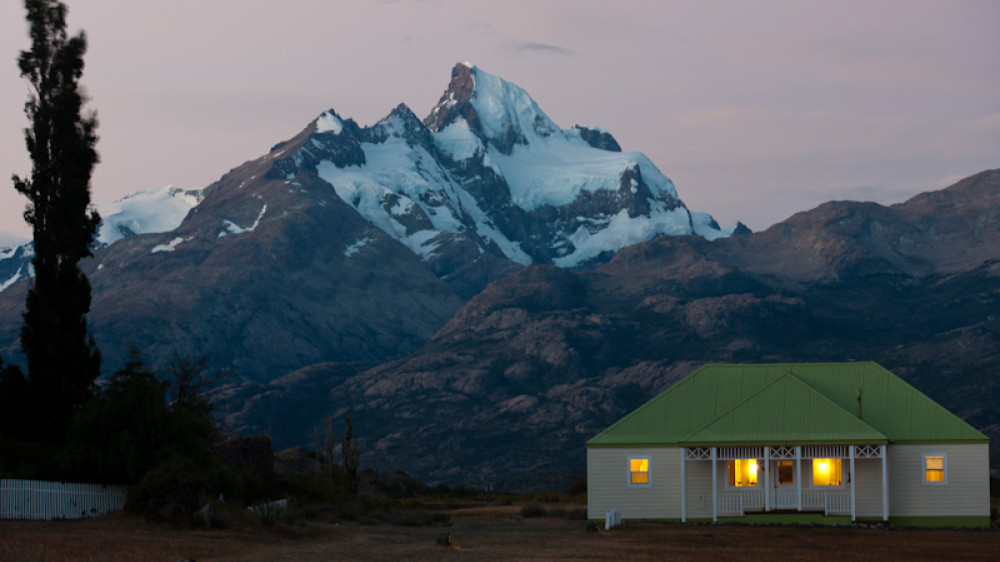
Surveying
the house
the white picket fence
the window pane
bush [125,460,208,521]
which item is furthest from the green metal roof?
the white picket fence

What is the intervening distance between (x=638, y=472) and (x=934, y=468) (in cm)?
1176

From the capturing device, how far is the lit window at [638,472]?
53562 mm

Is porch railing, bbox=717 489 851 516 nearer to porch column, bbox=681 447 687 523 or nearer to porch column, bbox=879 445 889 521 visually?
porch column, bbox=681 447 687 523

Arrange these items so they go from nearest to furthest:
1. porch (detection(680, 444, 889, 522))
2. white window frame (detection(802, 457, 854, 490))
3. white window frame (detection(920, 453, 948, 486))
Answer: porch (detection(680, 444, 889, 522)), white window frame (detection(920, 453, 948, 486)), white window frame (detection(802, 457, 854, 490))

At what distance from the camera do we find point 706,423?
5494cm

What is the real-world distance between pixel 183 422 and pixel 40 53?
15897 millimetres

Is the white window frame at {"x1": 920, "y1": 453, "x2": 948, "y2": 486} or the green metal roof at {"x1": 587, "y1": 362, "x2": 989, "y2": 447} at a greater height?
the green metal roof at {"x1": 587, "y1": 362, "x2": 989, "y2": 447}

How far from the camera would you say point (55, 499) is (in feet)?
125

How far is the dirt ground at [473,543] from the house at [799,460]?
14.0 ft

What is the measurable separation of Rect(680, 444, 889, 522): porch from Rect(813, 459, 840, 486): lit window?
2.2 inches

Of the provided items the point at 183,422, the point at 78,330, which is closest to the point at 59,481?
the point at 183,422

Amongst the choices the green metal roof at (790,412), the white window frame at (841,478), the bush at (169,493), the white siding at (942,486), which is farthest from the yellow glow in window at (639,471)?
the bush at (169,493)

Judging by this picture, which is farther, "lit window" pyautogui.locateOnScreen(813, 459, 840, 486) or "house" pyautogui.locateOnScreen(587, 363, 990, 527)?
"lit window" pyautogui.locateOnScreen(813, 459, 840, 486)

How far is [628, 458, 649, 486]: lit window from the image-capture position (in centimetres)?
5356
